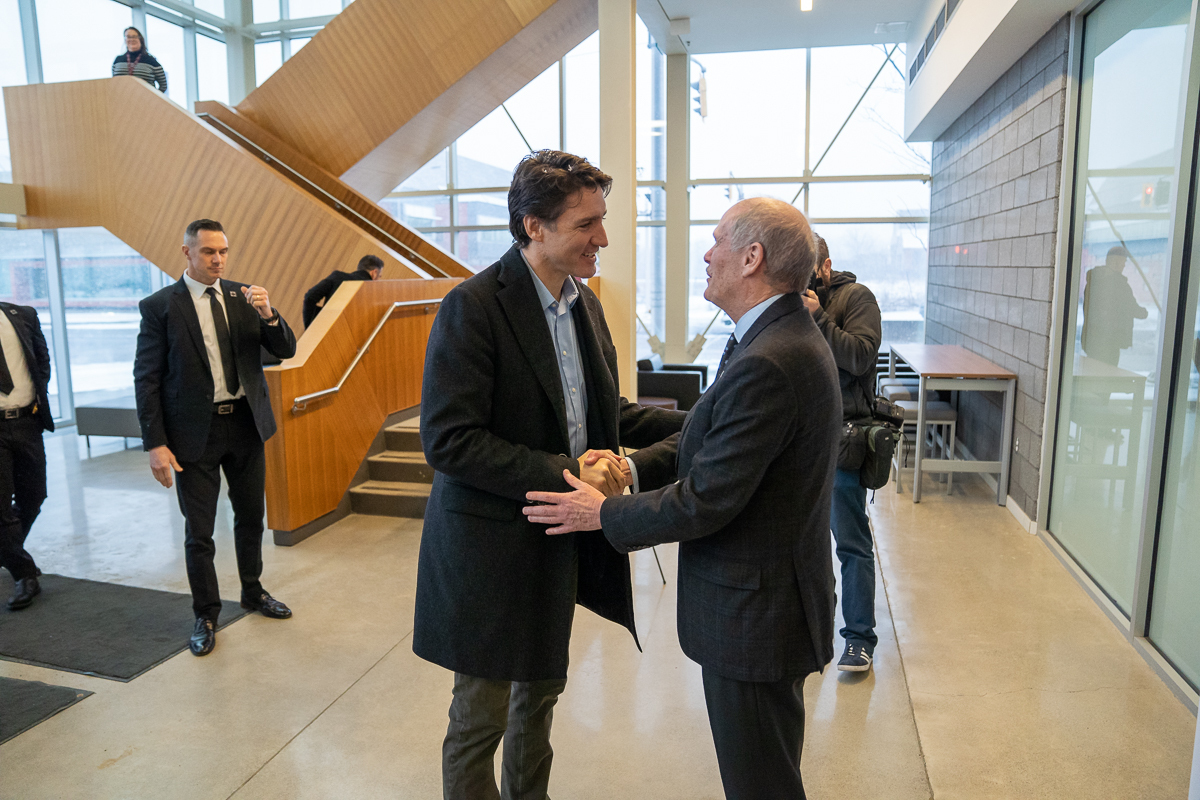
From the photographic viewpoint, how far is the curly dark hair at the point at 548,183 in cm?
179

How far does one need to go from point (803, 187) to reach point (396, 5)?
5.71 meters

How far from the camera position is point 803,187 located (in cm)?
1077

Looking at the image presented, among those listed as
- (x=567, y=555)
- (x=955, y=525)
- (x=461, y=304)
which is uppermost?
(x=461, y=304)

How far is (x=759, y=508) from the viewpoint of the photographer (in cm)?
165

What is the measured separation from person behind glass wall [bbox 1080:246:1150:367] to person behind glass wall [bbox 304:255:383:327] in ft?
16.1

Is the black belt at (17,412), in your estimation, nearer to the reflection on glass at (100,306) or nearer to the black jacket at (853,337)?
the black jacket at (853,337)

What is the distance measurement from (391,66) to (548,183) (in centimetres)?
687

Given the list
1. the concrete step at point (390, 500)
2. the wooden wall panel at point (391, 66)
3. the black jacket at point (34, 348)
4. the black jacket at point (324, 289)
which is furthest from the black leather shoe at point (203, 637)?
the wooden wall panel at point (391, 66)

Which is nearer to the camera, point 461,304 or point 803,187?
point 461,304

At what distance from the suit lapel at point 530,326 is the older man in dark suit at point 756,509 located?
207 millimetres

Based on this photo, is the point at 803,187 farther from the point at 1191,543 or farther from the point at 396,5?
the point at 1191,543

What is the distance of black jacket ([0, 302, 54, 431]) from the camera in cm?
399

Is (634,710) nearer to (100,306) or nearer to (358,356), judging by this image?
(358,356)

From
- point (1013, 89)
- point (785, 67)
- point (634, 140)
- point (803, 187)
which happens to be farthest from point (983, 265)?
point (785, 67)
